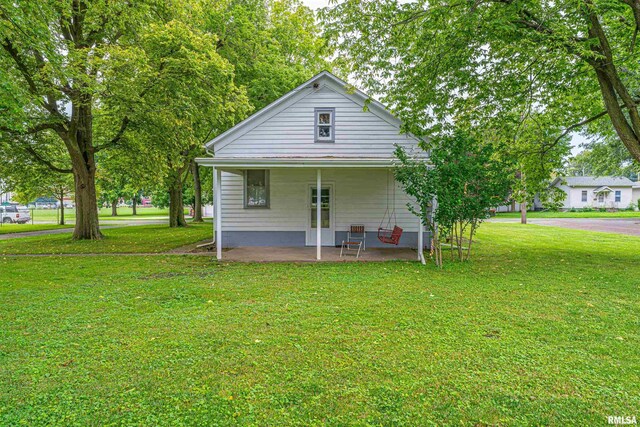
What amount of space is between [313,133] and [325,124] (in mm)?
527

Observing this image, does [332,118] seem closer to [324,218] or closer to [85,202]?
[324,218]

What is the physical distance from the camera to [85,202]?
1512 cm

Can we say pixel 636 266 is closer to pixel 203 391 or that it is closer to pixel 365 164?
pixel 365 164

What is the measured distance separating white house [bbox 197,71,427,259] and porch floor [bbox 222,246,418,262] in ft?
1.72

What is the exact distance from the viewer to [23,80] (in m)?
12.4

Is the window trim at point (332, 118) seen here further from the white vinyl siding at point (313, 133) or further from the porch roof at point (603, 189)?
the porch roof at point (603, 189)

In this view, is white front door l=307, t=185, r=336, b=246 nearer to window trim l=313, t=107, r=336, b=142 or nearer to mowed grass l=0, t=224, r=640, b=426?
window trim l=313, t=107, r=336, b=142

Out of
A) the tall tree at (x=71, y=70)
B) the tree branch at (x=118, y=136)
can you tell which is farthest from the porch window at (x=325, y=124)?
the tree branch at (x=118, y=136)

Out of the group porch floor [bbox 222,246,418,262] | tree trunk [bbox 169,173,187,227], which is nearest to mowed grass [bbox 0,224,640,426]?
porch floor [bbox 222,246,418,262]

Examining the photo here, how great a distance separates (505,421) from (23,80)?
55.1 ft

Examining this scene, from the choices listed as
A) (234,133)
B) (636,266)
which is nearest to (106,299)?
(234,133)

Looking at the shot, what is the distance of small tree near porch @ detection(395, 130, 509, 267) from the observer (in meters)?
8.89

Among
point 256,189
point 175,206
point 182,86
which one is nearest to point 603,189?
point 256,189

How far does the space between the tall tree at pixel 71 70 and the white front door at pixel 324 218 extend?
24.1 feet
